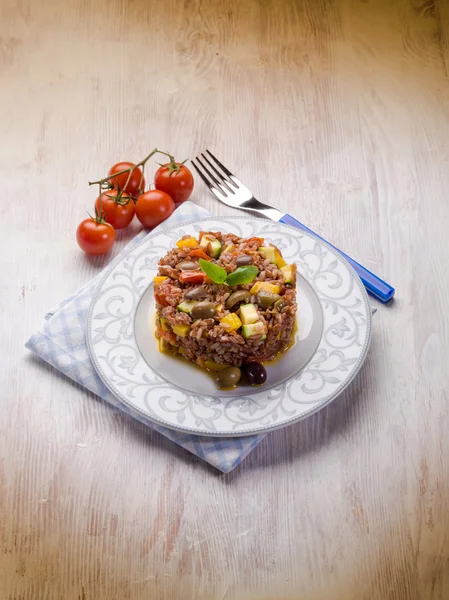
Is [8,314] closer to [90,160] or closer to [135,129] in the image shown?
[90,160]

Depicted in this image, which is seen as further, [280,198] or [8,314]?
[280,198]

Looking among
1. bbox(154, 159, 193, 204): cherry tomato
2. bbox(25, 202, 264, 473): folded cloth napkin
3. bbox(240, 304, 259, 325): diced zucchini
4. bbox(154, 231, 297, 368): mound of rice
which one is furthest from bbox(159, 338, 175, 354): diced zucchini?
bbox(154, 159, 193, 204): cherry tomato

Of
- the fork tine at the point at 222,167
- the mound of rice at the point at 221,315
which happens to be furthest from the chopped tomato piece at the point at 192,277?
the fork tine at the point at 222,167

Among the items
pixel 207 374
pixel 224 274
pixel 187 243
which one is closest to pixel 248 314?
pixel 224 274

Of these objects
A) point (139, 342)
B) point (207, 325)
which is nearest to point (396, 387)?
point (207, 325)

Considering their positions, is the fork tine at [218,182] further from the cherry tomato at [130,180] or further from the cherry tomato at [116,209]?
the cherry tomato at [116,209]

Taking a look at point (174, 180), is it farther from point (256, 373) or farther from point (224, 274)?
point (256, 373)
